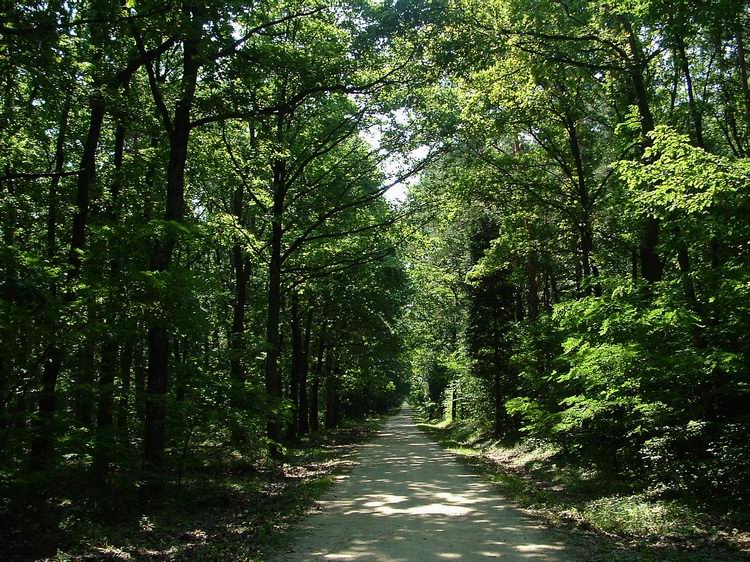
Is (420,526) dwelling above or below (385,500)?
above

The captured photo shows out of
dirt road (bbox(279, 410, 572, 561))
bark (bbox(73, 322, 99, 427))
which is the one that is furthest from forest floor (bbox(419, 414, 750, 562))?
bark (bbox(73, 322, 99, 427))

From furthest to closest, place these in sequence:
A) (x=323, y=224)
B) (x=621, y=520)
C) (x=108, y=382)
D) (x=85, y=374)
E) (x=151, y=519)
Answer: (x=323, y=224)
(x=108, y=382)
(x=85, y=374)
(x=151, y=519)
(x=621, y=520)

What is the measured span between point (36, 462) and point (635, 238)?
16.1 m

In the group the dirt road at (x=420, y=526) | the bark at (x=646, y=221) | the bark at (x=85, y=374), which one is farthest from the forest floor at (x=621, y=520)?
the bark at (x=85, y=374)

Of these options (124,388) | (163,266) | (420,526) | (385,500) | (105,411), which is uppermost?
(163,266)

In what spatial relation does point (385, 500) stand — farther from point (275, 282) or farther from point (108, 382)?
point (275, 282)

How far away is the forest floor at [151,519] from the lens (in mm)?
6746

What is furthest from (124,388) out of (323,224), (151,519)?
(323,224)

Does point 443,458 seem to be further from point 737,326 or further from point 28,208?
point 28,208

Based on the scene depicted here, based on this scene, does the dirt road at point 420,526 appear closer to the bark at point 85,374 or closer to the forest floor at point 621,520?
the forest floor at point 621,520

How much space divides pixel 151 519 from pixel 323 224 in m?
14.4

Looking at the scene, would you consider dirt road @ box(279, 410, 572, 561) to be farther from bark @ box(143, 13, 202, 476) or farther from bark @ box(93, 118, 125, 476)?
bark @ box(93, 118, 125, 476)

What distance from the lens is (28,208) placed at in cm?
1327

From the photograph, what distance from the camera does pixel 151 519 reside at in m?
8.47
